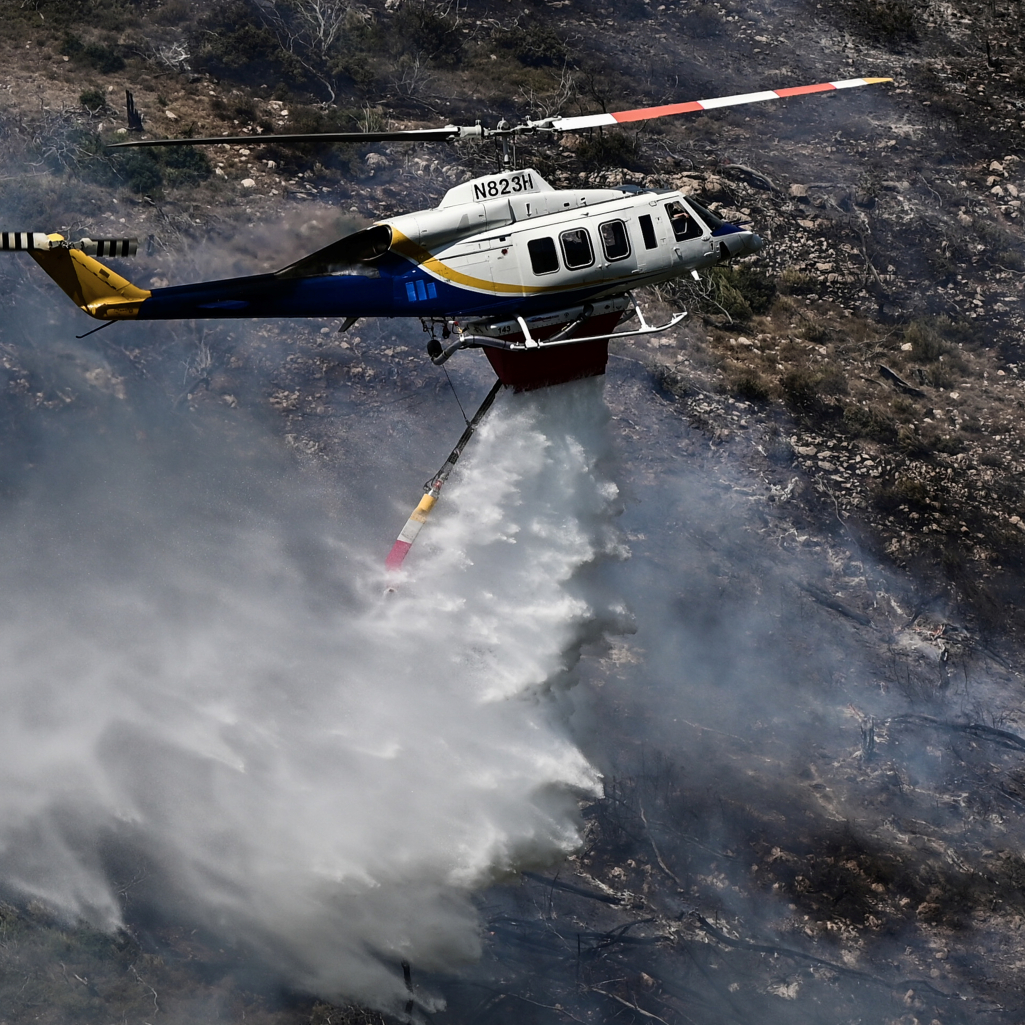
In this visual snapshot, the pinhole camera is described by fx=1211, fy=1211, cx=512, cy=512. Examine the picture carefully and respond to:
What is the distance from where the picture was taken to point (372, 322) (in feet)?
99.2

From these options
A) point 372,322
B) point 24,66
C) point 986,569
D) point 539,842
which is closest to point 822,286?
point 986,569

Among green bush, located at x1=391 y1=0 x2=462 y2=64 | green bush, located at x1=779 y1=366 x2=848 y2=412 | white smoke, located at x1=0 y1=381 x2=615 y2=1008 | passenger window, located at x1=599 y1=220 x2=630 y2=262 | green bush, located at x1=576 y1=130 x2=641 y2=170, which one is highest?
green bush, located at x1=391 y1=0 x2=462 y2=64

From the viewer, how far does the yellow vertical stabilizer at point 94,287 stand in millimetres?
18625

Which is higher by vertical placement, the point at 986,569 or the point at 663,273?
the point at 663,273

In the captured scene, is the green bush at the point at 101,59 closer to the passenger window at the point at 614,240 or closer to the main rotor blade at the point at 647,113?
the main rotor blade at the point at 647,113

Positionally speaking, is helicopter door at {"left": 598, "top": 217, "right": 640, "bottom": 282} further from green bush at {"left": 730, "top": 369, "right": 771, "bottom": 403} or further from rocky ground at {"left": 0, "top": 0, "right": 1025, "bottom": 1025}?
green bush at {"left": 730, "top": 369, "right": 771, "bottom": 403}

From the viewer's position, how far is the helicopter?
1886 centimetres

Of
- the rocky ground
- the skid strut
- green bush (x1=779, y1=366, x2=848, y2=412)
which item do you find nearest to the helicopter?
the skid strut

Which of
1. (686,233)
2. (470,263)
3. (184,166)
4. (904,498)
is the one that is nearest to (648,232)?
(686,233)

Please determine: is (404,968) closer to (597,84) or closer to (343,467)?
(343,467)

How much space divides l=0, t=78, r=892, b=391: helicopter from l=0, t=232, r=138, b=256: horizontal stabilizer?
12 cm

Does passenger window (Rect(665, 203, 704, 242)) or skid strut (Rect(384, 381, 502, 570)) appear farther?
skid strut (Rect(384, 381, 502, 570))

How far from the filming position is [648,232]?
20.3 meters

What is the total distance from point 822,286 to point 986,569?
867 centimetres
